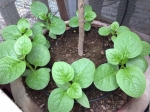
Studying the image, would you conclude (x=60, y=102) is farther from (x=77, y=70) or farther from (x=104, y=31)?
(x=104, y=31)

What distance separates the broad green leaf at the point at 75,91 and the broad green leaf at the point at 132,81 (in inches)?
3.6

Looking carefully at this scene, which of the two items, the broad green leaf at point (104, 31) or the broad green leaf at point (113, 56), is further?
the broad green leaf at point (104, 31)

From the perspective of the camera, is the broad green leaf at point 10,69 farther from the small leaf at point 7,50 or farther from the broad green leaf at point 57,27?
the broad green leaf at point 57,27

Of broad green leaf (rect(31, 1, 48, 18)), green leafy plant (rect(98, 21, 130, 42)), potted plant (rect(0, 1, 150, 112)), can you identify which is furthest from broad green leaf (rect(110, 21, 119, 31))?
broad green leaf (rect(31, 1, 48, 18))

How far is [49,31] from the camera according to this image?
67 cm

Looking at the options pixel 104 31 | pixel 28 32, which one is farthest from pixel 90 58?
pixel 28 32

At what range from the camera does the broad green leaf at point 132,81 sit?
0.47 m

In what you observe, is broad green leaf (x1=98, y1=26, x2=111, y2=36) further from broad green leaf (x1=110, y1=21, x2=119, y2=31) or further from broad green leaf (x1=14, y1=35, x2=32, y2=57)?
broad green leaf (x1=14, y1=35, x2=32, y2=57)

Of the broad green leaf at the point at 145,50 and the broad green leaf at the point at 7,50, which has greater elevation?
the broad green leaf at the point at 7,50

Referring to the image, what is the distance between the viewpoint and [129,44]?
53 centimetres

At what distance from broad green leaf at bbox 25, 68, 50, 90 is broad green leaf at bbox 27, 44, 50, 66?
0.08 ft

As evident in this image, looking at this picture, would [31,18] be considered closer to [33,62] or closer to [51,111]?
[33,62]

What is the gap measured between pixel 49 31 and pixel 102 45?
17cm

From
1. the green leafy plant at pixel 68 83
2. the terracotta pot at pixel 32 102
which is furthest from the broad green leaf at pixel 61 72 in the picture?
the terracotta pot at pixel 32 102
